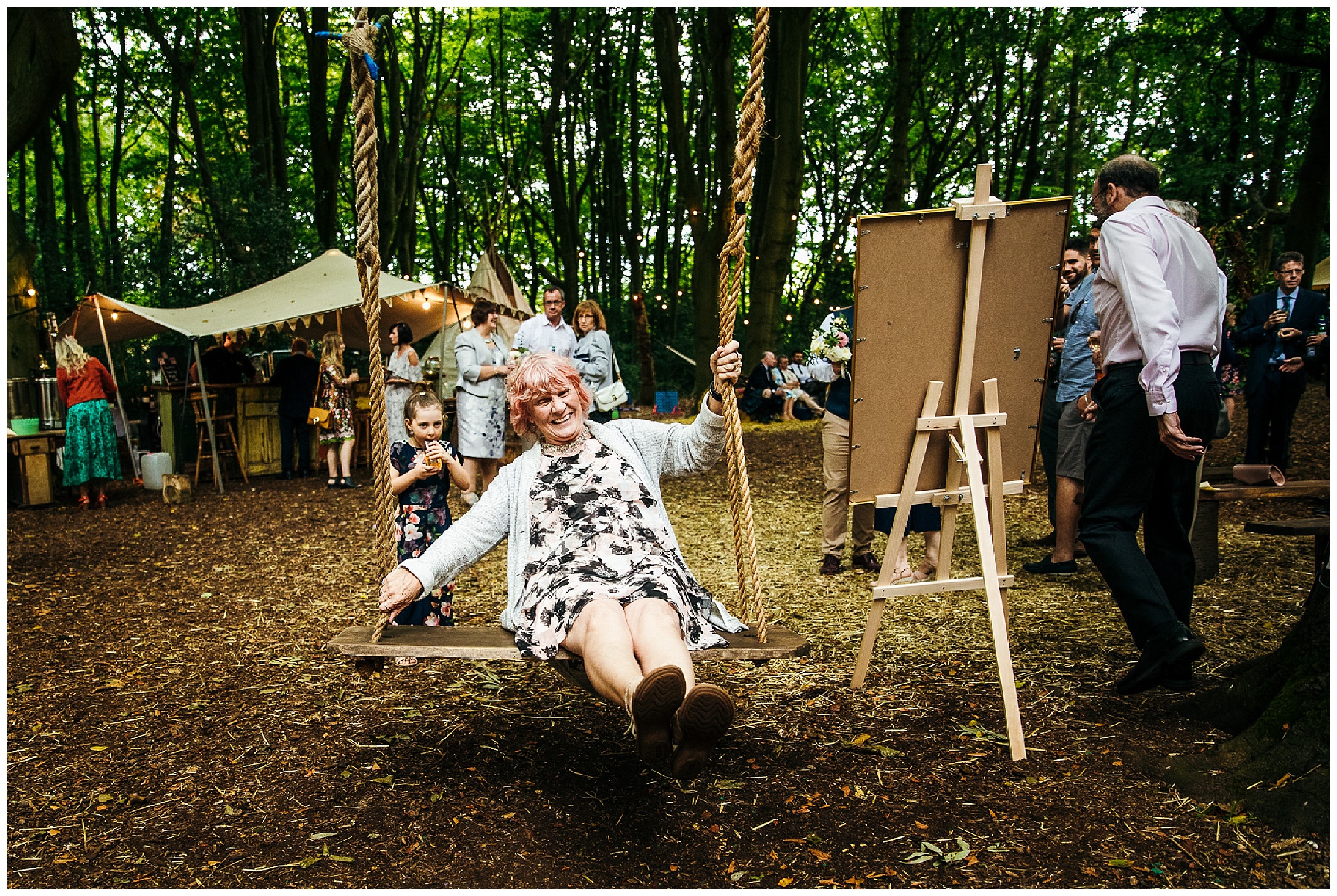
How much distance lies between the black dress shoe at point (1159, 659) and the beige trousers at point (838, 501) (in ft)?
8.09

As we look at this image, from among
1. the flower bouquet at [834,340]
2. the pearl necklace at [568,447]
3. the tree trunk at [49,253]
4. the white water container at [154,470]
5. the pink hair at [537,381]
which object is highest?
the tree trunk at [49,253]

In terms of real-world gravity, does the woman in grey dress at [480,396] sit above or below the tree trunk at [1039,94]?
below

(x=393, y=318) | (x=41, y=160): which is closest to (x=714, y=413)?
(x=393, y=318)

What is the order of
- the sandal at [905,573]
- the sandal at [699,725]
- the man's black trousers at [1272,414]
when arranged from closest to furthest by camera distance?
the sandal at [699,725]
the sandal at [905,573]
the man's black trousers at [1272,414]

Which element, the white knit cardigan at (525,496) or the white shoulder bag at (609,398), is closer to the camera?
the white knit cardigan at (525,496)

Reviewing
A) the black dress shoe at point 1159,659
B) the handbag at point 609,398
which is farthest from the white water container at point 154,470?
the black dress shoe at point 1159,659

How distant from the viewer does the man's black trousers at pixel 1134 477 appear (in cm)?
333

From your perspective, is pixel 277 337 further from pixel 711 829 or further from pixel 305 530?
pixel 711 829

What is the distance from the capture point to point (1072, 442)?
208 inches

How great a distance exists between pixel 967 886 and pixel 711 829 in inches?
30.2

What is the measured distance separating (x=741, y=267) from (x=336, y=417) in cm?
881

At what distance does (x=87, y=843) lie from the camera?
9.26 ft

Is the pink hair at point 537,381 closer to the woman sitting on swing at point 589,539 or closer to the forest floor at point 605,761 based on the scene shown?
the woman sitting on swing at point 589,539

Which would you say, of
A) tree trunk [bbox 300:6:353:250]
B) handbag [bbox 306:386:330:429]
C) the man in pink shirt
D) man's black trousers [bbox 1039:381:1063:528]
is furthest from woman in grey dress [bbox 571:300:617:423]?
tree trunk [bbox 300:6:353:250]
